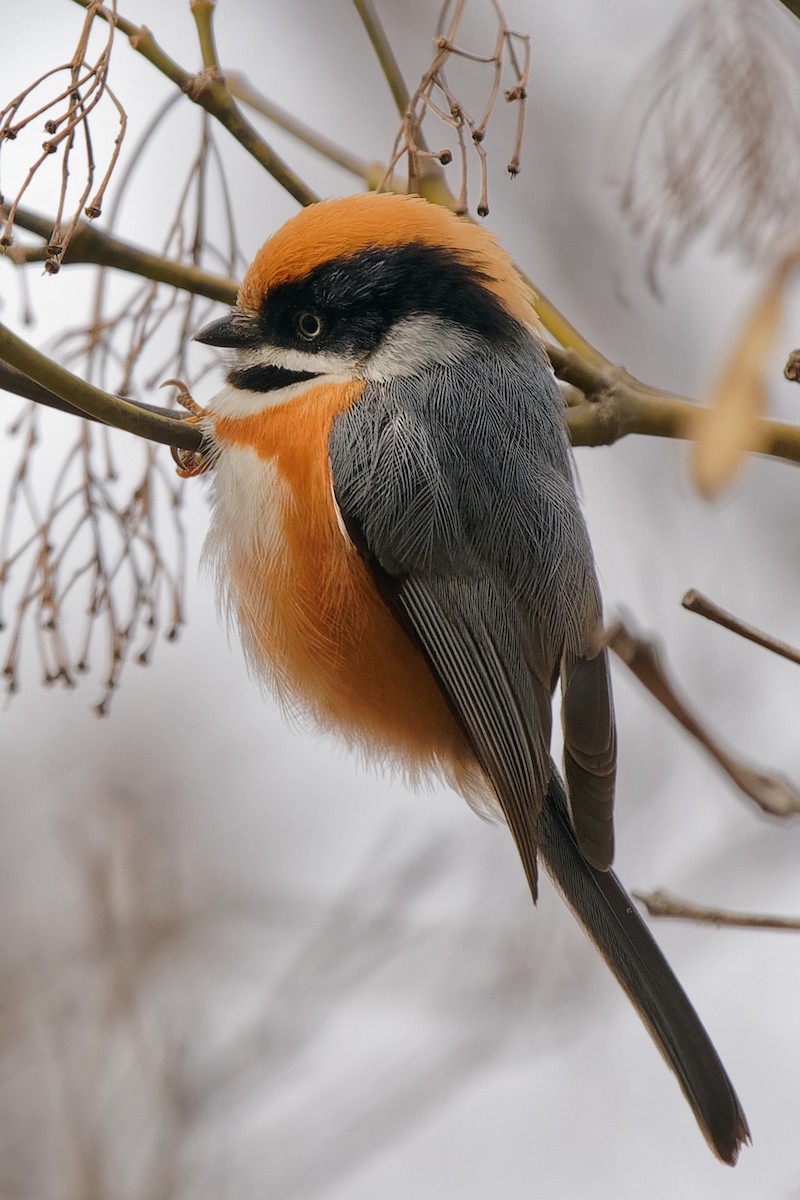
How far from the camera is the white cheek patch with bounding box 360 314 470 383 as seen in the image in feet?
8.62

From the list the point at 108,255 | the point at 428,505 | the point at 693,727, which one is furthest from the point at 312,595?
the point at 693,727

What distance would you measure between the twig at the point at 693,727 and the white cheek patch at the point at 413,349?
1.11 metres

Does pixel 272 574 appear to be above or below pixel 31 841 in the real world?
above

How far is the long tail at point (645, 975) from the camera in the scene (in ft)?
7.99

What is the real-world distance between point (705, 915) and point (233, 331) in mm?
1577

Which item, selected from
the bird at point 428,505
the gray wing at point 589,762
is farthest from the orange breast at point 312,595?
the gray wing at point 589,762

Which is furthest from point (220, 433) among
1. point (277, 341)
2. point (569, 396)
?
point (569, 396)

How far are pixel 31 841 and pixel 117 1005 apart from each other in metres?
0.81

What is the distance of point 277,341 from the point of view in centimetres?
266

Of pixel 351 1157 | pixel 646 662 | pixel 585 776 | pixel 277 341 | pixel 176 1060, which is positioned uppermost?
pixel 277 341

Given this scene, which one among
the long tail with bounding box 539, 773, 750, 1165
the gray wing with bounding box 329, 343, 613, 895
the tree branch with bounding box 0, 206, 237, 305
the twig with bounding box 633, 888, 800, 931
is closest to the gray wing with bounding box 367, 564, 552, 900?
the gray wing with bounding box 329, 343, 613, 895

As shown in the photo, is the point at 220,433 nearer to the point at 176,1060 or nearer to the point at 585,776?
the point at 585,776

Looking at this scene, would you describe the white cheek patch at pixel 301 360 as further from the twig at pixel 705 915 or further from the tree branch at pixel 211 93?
the twig at pixel 705 915

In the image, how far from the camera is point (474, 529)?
2.57 metres
